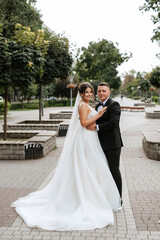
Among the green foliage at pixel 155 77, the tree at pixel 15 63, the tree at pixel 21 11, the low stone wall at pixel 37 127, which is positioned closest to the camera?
the tree at pixel 15 63

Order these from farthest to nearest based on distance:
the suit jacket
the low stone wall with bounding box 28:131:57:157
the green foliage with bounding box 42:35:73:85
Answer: the green foliage with bounding box 42:35:73:85 → the low stone wall with bounding box 28:131:57:157 → the suit jacket

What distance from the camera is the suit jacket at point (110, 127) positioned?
4.13 metres

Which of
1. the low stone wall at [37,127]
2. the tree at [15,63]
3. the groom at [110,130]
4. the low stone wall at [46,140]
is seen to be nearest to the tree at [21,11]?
the low stone wall at [37,127]

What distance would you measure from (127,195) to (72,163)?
130 centimetres

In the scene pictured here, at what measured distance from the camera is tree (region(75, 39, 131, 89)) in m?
28.4

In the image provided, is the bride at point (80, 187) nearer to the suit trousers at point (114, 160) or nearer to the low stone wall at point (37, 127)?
the suit trousers at point (114, 160)

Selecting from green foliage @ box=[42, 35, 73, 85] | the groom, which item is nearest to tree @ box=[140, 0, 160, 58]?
green foliage @ box=[42, 35, 73, 85]

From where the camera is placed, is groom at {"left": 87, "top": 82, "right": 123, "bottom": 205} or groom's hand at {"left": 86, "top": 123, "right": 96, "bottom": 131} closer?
groom at {"left": 87, "top": 82, "right": 123, "bottom": 205}

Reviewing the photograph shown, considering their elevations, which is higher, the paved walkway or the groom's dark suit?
the groom's dark suit

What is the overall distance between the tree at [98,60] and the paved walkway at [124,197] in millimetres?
20623

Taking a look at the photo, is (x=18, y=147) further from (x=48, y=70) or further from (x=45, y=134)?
(x=48, y=70)

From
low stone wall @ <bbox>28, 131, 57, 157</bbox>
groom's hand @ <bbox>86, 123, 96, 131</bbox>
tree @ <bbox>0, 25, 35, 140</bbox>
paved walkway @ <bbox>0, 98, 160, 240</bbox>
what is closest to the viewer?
paved walkway @ <bbox>0, 98, 160, 240</bbox>

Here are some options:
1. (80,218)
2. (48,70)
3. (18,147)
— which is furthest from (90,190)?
(48,70)

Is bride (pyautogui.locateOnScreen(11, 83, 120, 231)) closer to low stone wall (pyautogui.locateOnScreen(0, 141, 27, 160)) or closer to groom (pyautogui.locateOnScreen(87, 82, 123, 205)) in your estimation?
groom (pyautogui.locateOnScreen(87, 82, 123, 205))
